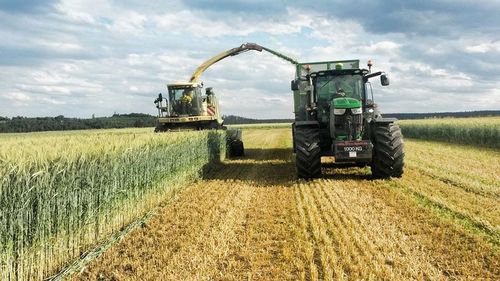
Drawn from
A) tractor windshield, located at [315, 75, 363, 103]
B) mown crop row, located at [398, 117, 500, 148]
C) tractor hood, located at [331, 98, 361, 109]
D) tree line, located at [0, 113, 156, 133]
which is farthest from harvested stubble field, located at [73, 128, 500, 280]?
tree line, located at [0, 113, 156, 133]

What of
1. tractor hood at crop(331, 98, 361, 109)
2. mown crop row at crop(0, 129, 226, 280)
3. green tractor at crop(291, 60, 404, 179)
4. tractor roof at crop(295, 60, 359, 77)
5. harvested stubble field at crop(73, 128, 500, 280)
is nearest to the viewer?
mown crop row at crop(0, 129, 226, 280)

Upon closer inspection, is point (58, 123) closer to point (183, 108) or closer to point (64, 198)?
point (183, 108)

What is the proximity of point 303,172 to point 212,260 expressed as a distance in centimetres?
639

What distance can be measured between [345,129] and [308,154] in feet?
3.97

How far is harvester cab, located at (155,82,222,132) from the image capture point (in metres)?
20.3

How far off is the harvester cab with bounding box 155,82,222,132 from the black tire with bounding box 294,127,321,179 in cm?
918

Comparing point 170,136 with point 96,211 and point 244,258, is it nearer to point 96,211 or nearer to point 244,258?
point 96,211

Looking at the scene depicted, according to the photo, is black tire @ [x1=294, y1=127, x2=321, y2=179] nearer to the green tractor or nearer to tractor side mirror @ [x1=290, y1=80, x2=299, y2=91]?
the green tractor

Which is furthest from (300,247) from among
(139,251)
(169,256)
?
(139,251)

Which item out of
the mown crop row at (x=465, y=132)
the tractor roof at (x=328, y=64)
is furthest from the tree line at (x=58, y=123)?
the tractor roof at (x=328, y=64)

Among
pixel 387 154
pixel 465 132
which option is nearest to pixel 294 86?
pixel 387 154

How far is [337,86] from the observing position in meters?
13.3

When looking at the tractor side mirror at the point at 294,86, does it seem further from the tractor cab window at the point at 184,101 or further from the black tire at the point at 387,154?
the tractor cab window at the point at 184,101

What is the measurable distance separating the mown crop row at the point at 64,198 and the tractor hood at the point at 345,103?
4831 millimetres
